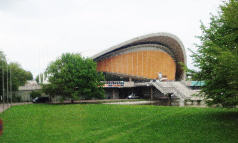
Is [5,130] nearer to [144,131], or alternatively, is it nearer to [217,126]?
[144,131]

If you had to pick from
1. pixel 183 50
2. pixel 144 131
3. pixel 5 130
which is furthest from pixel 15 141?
pixel 183 50

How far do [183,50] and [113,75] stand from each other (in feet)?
76.6

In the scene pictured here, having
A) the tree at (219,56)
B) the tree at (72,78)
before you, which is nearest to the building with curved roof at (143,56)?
the tree at (72,78)

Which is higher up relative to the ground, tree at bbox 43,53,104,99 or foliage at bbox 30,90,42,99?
tree at bbox 43,53,104,99

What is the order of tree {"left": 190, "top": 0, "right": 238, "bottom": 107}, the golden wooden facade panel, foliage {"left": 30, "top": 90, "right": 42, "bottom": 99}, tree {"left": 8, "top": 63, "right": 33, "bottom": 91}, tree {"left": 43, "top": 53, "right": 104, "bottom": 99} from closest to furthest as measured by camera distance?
tree {"left": 190, "top": 0, "right": 238, "bottom": 107} → tree {"left": 43, "top": 53, "right": 104, "bottom": 99} → tree {"left": 8, "top": 63, "right": 33, "bottom": 91} → foliage {"left": 30, "top": 90, "right": 42, "bottom": 99} → the golden wooden facade panel

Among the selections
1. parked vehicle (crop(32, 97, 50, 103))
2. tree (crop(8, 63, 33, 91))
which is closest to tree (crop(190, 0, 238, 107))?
tree (crop(8, 63, 33, 91))

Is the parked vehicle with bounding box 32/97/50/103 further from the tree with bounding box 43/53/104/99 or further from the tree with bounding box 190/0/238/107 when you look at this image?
the tree with bounding box 190/0/238/107

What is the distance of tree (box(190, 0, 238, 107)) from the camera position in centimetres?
954

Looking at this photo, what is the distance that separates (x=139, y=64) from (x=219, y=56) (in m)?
45.2

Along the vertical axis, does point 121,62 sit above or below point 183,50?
below

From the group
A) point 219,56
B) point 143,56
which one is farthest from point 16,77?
point 219,56

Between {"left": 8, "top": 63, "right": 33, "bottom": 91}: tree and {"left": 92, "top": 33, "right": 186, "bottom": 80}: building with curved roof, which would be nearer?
{"left": 8, "top": 63, "right": 33, "bottom": 91}: tree

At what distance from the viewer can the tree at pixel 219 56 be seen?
954cm

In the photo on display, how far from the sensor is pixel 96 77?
31375 millimetres
